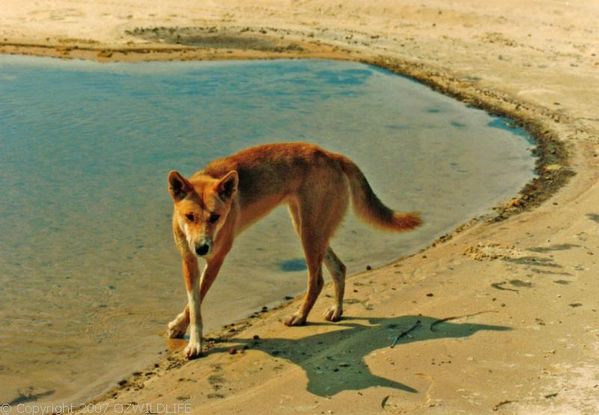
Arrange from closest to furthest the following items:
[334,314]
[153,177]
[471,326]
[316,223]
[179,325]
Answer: [471,326], [179,325], [316,223], [334,314], [153,177]

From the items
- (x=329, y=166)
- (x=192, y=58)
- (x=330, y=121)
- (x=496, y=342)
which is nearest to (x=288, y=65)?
A: (x=192, y=58)

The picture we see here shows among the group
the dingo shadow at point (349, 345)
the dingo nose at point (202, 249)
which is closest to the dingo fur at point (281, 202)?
the dingo nose at point (202, 249)

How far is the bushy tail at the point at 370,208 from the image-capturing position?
7.52m

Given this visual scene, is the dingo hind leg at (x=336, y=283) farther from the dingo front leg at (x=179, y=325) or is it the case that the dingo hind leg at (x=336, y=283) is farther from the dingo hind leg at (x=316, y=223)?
the dingo front leg at (x=179, y=325)

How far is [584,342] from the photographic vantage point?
649cm

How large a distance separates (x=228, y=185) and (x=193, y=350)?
1223 mm

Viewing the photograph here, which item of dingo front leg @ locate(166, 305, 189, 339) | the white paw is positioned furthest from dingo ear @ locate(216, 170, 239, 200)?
the white paw

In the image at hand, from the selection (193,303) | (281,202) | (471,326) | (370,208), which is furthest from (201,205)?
(471,326)

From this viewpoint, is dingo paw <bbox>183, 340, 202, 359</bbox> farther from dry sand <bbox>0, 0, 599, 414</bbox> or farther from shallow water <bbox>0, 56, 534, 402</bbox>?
shallow water <bbox>0, 56, 534, 402</bbox>

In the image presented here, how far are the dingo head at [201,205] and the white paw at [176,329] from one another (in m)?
0.84

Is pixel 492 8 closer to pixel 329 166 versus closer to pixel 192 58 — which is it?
pixel 192 58

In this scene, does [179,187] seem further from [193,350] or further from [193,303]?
[193,350]

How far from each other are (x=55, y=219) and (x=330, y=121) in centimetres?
480

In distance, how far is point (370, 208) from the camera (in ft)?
24.8
